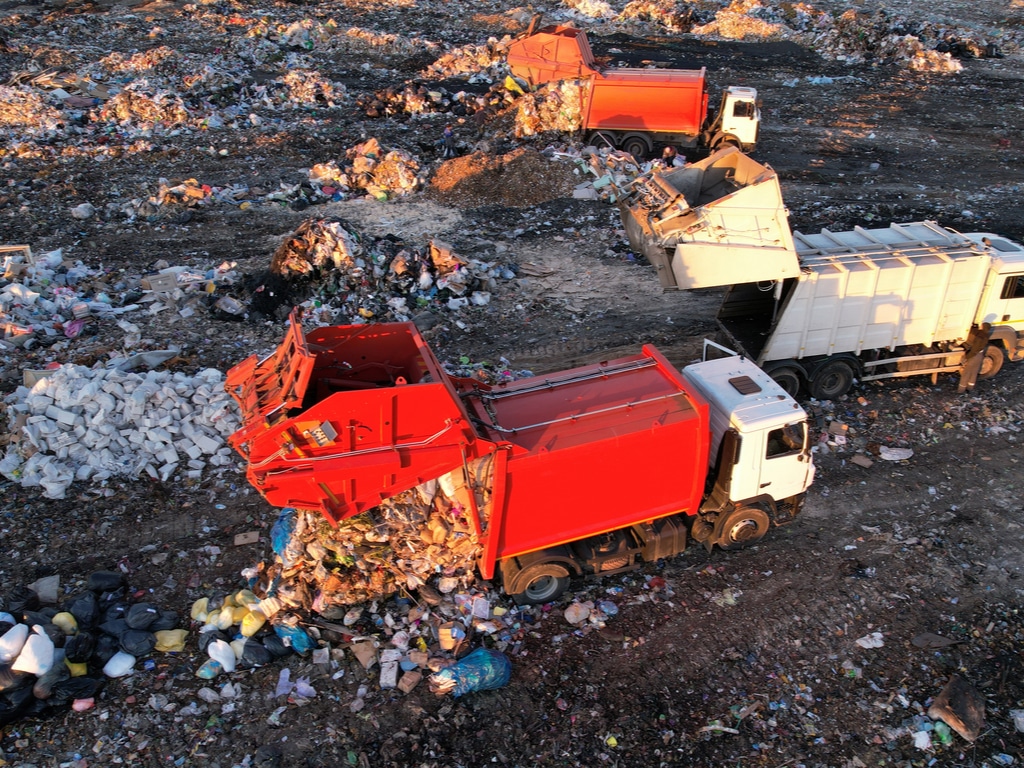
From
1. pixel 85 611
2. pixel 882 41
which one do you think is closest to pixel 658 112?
pixel 882 41

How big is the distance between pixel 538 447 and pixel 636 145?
1215 centimetres

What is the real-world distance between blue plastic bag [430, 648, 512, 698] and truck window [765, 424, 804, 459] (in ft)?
10.2

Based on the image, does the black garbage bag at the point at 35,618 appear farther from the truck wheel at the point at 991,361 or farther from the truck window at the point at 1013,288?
the truck window at the point at 1013,288

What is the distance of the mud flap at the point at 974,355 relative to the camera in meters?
9.32

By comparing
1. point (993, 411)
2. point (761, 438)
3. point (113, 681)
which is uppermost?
point (761, 438)

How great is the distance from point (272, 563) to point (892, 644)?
578 centimetres

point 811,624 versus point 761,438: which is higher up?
point 761,438

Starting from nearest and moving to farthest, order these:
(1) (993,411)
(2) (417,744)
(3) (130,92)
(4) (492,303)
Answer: (2) (417,744)
(1) (993,411)
(4) (492,303)
(3) (130,92)

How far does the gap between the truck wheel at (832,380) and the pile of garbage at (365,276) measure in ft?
16.3

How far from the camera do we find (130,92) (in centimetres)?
1769

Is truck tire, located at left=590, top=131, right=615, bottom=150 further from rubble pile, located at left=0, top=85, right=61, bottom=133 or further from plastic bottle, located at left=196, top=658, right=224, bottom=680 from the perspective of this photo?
plastic bottle, located at left=196, top=658, right=224, bottom=680

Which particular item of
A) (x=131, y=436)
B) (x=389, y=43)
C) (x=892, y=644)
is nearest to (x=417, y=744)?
(x=892, y=644)

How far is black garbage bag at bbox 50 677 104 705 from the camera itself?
18.6 ft

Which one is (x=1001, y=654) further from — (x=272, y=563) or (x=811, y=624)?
(x=272, y=563)
